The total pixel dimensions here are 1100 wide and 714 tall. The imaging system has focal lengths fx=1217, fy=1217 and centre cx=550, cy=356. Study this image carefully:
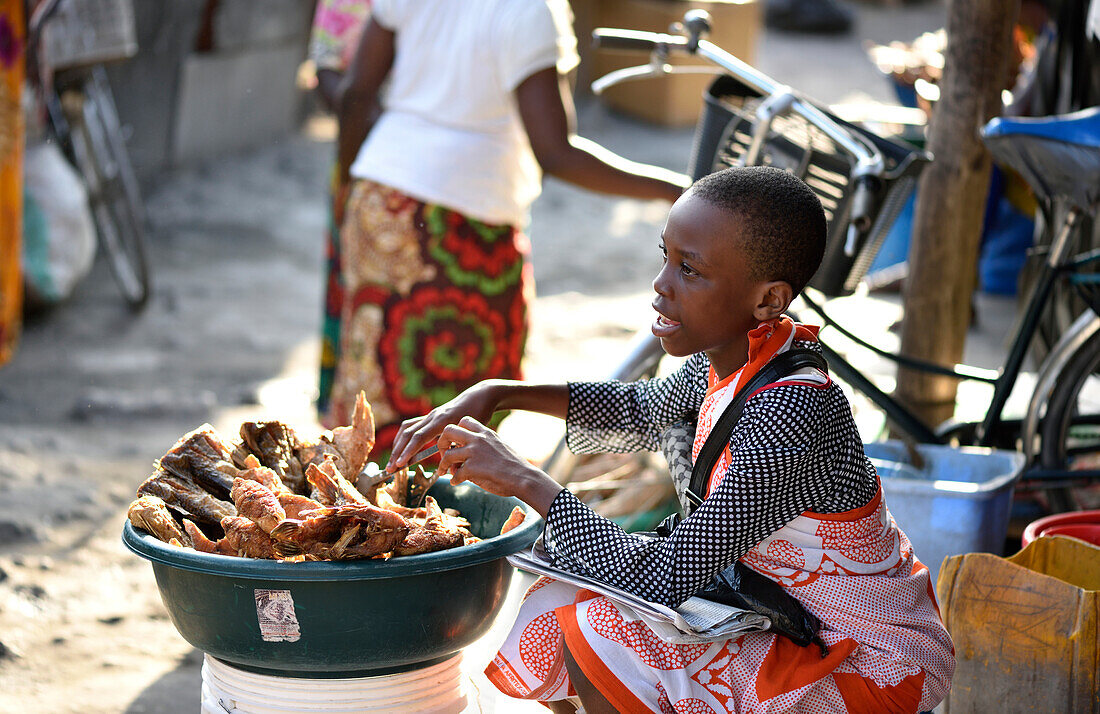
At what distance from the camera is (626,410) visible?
7.84 ft

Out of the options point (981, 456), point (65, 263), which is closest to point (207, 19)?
point (65, 263)

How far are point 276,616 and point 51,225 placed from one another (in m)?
4.88

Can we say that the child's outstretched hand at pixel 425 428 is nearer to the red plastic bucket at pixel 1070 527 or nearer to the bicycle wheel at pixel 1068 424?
the red plastic bucket at pixel 1070 527

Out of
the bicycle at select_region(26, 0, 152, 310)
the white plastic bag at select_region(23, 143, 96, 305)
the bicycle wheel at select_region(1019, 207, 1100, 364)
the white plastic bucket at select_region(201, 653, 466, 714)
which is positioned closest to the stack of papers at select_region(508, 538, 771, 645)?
the white plastic bucket at select_region(201, 653, 466, 714)

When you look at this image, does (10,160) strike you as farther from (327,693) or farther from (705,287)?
(705,287)

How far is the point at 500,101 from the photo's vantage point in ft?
10.9

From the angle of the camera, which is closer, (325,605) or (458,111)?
(325,605)

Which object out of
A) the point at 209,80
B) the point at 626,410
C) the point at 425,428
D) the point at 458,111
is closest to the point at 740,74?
the point at 458,111

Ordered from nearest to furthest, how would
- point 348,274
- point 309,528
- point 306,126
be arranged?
point 309,528 → point 348,274 → point 306,126

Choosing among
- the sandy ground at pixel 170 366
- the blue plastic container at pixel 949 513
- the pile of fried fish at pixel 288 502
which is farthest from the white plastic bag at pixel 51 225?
the blue plastic container at pixel 949 513

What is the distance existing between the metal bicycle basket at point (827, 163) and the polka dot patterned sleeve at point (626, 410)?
0.56m

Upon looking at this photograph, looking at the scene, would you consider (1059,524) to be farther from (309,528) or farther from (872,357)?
(872,357)

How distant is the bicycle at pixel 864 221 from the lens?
107 inches

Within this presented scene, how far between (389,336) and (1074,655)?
2009 mm
